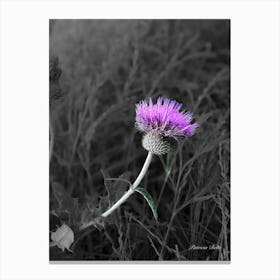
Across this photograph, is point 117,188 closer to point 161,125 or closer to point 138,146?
point 161,125

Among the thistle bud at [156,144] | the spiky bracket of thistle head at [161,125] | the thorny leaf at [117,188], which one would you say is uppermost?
the spiky bracket of thistle head at [161,125]

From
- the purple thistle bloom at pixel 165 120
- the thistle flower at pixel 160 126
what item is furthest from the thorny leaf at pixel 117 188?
the purple thistle bloom at pixel 165 120

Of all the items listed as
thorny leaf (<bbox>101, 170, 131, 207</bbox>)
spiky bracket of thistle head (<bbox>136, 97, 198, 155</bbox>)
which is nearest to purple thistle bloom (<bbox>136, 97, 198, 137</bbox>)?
spiky bracket of thistle head (<bbox>136, 97, 198, 155</bbox>)

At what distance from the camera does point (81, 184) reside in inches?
70.4

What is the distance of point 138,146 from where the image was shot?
1882mm

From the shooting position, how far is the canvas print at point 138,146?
1383 mm

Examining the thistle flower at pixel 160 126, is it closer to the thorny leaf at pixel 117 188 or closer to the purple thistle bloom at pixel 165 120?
the purple thistle bloom at pixel 165 120

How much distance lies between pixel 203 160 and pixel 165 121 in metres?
0.48

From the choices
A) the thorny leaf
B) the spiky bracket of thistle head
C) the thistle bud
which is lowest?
the thorny leaf

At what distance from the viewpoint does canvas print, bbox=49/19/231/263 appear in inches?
54.4

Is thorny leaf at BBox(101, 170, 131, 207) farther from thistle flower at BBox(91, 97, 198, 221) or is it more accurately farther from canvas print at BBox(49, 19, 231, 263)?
thistle flower at BBox(91, 97, 198, 221)

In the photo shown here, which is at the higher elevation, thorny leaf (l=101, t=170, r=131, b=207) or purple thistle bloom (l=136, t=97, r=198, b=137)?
purple thistle bloom (l=136, t=97, r=198, b=137)
